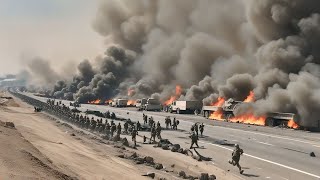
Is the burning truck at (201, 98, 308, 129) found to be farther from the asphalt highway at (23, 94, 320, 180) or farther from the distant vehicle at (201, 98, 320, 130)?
the asphalt highway at (23, 94, 320, 180)

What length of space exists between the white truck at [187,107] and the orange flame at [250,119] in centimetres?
1535

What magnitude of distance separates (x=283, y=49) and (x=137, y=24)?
2984 inches

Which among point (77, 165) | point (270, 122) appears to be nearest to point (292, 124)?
point (270, 122)

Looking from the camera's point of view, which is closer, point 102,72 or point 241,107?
point 241,107

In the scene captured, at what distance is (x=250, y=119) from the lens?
5625 centimetres

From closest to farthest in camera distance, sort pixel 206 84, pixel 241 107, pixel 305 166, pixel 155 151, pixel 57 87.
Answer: pixel 305 166 → pixel 155 151 → pixel 241 107 → pixel 206 84 → pixel 57 87

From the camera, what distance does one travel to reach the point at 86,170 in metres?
16.8

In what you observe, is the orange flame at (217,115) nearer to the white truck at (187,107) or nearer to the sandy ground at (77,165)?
the white truck at (187,107)

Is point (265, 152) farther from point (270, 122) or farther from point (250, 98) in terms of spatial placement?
point (250, 98)

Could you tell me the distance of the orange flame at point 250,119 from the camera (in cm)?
5366

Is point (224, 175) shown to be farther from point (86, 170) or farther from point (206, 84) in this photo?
point (206, 84)

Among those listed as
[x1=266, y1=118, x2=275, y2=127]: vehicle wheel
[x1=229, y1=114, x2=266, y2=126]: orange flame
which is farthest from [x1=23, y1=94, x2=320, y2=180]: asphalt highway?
[x1=229, y1=114, x2=266, y2=126]: orange flame

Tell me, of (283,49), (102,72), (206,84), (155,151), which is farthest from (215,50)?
(155,151)

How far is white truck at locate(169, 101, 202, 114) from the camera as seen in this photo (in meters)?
74.1
